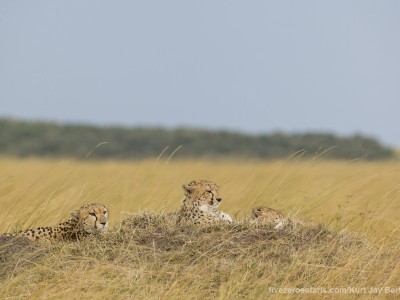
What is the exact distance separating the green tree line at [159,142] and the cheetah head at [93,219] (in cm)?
2520

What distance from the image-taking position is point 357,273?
6629 millimetres

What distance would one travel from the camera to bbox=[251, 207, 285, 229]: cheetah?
298 inches

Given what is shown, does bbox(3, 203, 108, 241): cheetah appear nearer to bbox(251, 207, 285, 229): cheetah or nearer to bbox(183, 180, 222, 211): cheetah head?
bbox(183, 180, 222, 211): cheetah head

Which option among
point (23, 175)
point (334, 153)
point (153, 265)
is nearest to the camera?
point (153, 265)

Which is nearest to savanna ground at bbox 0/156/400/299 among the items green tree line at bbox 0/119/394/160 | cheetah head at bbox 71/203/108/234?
cheetah head at bbox 71/203/108/234

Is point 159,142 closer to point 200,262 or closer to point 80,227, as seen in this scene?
point 80,227

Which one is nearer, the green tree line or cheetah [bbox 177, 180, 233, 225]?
cheetah [bbox 177, 180, 233, 225]

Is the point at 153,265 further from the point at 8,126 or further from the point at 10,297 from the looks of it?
the point at 8,126

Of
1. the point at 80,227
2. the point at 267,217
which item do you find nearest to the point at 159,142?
the point at 267,217

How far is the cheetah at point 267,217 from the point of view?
298 inches

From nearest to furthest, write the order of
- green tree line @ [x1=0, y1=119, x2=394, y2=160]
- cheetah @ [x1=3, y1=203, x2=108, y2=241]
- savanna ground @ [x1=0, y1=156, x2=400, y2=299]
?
savanna ground @ [x1=0, y1=156, x2=400, y2=299], cheetah @ [x1=3, y1=203, x2=108, y2=241], green tree line @ [x1=0, y1=119, x2=394, y2=160]

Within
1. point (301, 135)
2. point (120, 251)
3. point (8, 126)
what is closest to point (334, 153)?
point (301, 135)

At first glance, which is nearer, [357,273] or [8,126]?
[357,273]

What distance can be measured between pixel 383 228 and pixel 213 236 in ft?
6.44
